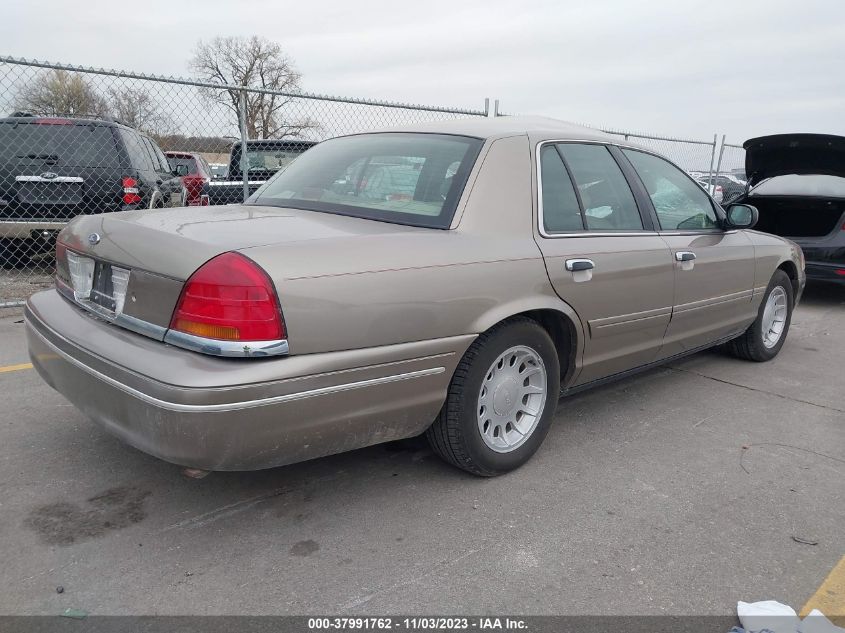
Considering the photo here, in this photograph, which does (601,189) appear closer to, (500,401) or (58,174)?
(500,401)

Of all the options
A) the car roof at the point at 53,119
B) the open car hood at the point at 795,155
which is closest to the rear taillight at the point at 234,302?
the car roof at the point at 53,119

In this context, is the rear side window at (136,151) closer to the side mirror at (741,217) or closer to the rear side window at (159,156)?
the rear side window at (159,156)

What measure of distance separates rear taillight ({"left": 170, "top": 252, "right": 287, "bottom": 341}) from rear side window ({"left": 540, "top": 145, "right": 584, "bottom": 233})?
144 cm

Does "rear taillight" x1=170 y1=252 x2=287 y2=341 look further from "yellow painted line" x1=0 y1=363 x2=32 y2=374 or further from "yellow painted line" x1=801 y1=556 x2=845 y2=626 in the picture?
"yellow painted line" x1=0 y1=363 x2=32 y2=374

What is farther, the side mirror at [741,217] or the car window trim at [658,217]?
the side mirror at [741,217]

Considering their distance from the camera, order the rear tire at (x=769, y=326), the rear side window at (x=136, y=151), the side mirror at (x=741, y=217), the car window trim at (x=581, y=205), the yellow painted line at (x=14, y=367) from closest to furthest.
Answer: the car window trim at (x=581, y=205) < the side mirror at (x=741, y=217) < the yellow painted line at (x=14, y=367) < the rear tire at (x=769, y=326) < the rear side window at (x=136, y=151)

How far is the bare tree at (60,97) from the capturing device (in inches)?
288

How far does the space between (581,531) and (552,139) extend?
6.03ft

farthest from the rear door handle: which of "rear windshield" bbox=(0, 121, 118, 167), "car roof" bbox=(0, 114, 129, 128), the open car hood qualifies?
"car roof" bbox=(0, 114, 129, 128)

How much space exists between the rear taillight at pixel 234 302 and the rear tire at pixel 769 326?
3.91 meters

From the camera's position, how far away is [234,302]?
7.08ft

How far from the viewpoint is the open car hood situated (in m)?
6.85

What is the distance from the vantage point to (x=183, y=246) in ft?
7.60

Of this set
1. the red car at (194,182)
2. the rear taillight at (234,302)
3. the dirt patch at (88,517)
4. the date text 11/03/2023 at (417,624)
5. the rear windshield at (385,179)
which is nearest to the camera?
the date text 11/03/2023 at (417,624)
